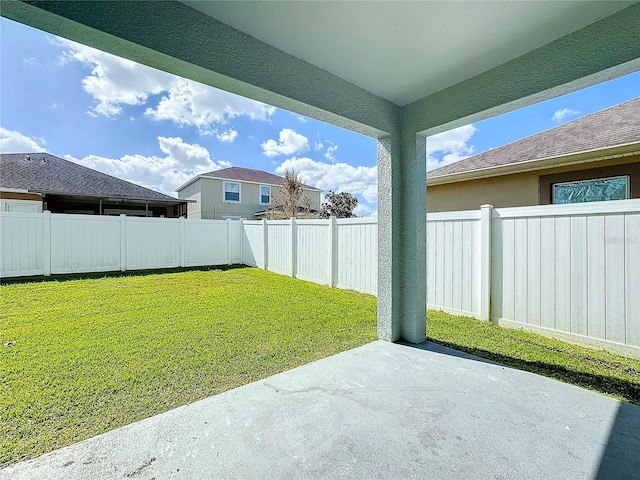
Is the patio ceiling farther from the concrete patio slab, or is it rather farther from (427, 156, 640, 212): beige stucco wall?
(427, 156, 640, 212): beige stucco wall

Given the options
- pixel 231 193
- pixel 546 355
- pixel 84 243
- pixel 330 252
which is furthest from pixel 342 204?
pixel 546 355

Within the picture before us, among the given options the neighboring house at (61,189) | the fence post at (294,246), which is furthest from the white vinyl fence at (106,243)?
the neighboring house at (61,189)

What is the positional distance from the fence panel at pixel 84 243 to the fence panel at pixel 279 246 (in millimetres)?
4845

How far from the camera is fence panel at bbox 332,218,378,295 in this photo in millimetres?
6226

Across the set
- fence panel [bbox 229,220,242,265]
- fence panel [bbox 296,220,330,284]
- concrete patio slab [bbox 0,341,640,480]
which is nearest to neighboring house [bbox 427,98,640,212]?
fence panel [bbox 296,220,330,284]

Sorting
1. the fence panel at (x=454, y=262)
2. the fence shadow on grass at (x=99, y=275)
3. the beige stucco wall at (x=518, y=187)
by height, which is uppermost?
the beige stucco wall at (x=518, y=187)

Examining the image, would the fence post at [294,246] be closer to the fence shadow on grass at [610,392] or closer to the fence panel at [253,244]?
the fence panel at [253,244]

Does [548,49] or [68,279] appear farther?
[68,279]

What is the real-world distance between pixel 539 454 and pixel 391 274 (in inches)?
81.0

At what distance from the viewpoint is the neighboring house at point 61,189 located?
1100 cm

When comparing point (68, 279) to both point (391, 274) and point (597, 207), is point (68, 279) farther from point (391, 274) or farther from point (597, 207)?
point (597, 207)

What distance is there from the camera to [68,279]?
25.7ft

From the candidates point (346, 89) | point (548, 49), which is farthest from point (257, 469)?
point (548, 49)

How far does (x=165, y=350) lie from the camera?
11.3 feet
